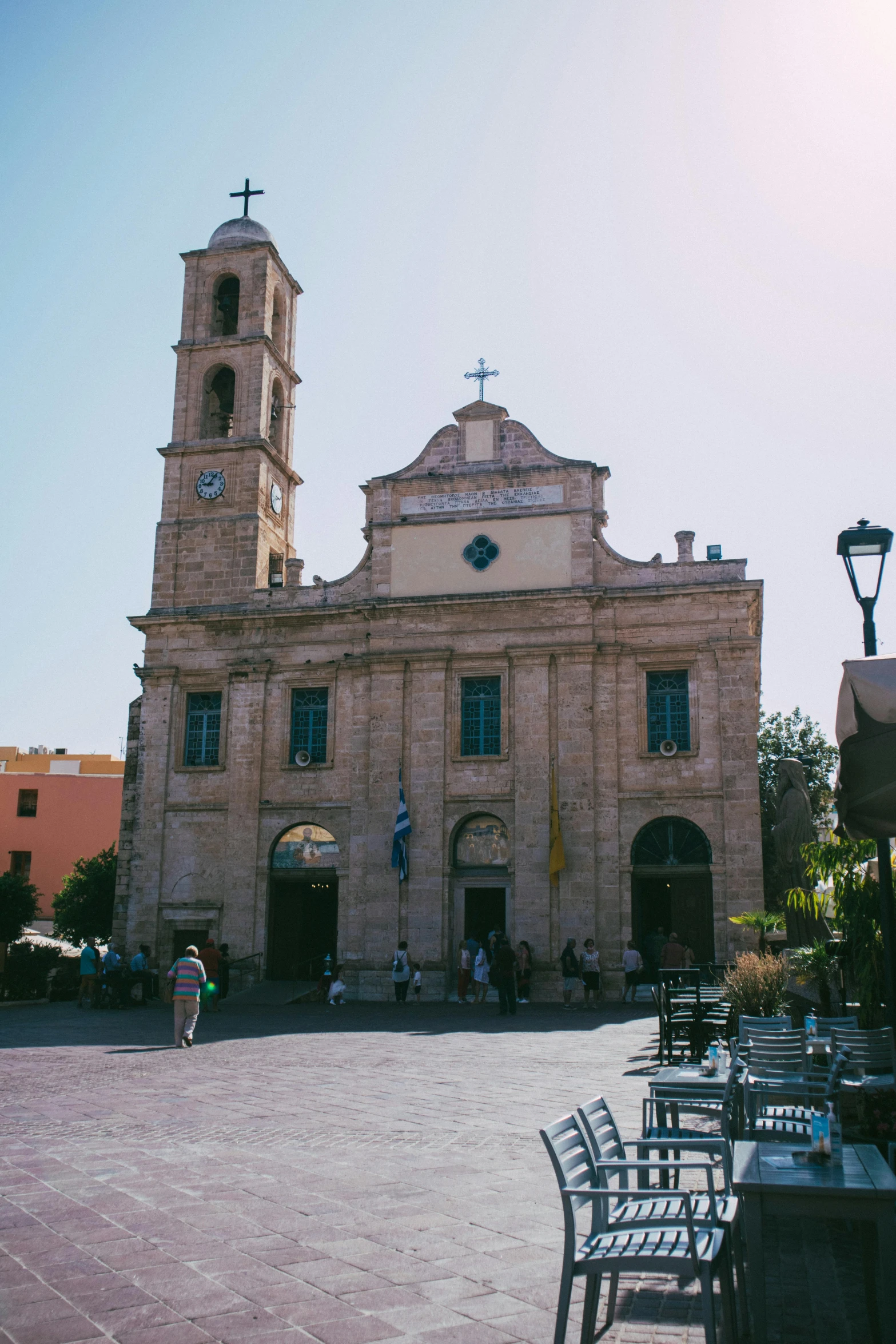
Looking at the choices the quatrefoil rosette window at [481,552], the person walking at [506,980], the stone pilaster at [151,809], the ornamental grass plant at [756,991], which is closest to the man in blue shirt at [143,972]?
the stone pilaster at [151,809]

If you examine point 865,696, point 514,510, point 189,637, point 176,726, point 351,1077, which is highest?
point 514,510

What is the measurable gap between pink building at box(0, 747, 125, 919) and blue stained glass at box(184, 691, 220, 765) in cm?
2407

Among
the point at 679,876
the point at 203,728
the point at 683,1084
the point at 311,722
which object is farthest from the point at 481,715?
the point at 683,1084

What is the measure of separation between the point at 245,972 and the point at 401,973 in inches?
162

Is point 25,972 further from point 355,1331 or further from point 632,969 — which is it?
point 355,1331

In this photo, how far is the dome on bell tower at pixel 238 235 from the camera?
30.6 meters

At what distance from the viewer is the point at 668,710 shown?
80.9 feet

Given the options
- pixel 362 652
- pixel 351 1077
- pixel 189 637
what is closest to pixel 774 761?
pixel 362 652

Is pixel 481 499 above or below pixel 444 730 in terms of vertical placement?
above

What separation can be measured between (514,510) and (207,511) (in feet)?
27.4

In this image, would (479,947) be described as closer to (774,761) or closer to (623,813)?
(623,813)

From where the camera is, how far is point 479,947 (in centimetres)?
2362

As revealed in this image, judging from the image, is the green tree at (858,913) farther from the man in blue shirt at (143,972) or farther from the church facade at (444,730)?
the man in blue shirt at (143,972)

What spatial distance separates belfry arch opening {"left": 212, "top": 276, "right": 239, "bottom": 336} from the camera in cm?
3117
